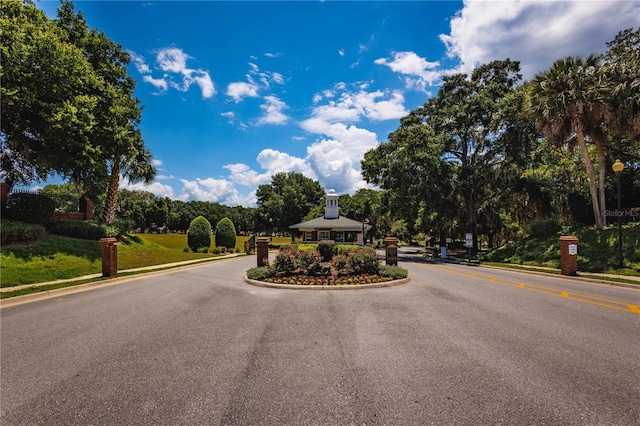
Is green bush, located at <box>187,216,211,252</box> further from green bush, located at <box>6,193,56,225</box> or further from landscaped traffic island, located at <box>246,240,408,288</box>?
landscaped traffic island, located at <box>246,240,408,288</box>

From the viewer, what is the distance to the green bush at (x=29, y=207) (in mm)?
18516

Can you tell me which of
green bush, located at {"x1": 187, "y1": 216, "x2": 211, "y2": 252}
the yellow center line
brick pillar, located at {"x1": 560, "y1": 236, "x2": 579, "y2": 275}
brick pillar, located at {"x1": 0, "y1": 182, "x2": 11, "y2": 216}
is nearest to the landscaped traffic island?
the yellow center line

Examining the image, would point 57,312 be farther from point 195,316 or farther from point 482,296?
point 482,296

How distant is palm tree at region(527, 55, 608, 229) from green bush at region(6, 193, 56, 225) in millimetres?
32756

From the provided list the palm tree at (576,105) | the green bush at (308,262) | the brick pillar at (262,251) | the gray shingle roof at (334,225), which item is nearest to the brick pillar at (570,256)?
the palm tree at (576,105)


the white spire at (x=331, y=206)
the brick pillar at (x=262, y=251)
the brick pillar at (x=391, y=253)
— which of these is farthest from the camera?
the white spire at (x=331, y=206)

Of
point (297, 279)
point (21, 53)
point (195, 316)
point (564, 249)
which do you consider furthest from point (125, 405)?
point (21, 53)

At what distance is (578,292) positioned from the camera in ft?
36.3

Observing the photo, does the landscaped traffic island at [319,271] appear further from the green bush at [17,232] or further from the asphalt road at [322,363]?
the green bush at [17,232]

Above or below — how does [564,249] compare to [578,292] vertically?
above

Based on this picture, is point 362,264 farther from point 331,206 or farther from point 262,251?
point 331,206

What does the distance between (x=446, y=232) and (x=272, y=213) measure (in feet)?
95.0

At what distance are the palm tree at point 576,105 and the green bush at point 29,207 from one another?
32.8 metres

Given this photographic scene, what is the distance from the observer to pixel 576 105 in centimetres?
1975
